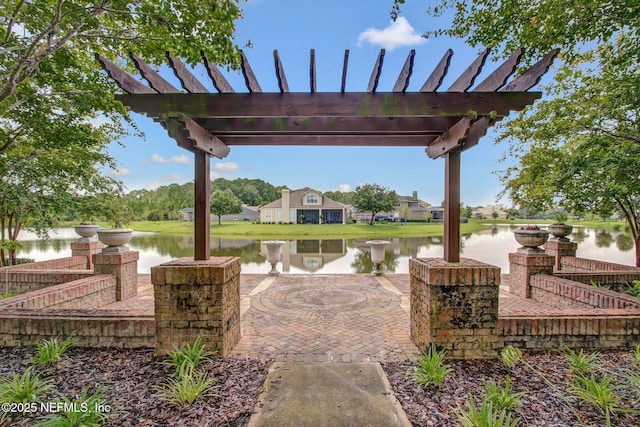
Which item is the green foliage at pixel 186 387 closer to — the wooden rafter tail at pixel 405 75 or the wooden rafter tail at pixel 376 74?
the wooden rafter tail at pixel 376 74

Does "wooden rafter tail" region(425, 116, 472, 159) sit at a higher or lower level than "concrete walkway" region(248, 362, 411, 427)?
higher

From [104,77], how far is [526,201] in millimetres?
11405

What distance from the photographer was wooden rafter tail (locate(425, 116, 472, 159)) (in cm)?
285

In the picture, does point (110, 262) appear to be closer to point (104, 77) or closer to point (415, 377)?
point (104, 77)

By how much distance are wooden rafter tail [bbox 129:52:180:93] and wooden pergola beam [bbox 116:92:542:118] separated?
0.10m

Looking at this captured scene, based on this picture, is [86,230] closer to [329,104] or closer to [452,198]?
[329,104]

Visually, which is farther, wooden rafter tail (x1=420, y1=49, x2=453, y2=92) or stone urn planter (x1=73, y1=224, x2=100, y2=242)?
stone urn planter (x1=73, y1=224, x2=100, y2=242)

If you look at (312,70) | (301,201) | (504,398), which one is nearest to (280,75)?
(312,70)

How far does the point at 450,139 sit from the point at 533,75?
0.92 meters

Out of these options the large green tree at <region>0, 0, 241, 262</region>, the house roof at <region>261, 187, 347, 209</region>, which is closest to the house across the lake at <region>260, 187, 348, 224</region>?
the house roof at <region>261, 187, 347, 209</region>

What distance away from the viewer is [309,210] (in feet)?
120

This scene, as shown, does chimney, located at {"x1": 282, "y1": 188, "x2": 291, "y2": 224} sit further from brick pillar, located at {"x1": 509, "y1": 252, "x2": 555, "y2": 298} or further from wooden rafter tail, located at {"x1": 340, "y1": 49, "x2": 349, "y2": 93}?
wooden rafter tail, located at {"x1": 340, "y1": 49, "x2": 349, "y2": 93}

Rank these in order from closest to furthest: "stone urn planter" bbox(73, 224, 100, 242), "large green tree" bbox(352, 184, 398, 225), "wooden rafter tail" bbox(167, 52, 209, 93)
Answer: "wooden rafter tail" bbox(167, 52, 209, 93)
"stone urn planter" bbox(73, 224, 100, 242)
"large green tree" bbox(352, 184, 398, 225)

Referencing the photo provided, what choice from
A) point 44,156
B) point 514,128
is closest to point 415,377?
point 514,128
